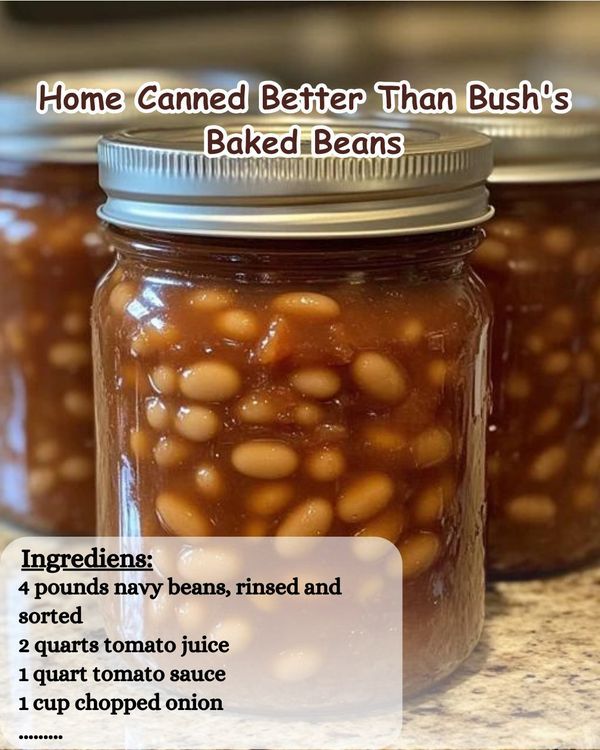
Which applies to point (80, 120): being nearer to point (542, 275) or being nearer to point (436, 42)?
point (542, 275)

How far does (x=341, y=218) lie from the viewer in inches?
21.8

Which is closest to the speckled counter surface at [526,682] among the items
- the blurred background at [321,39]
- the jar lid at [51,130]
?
the jar lid at [51,130]

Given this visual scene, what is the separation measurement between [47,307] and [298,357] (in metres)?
0.25

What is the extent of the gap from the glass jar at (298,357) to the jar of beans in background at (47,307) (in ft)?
0.40

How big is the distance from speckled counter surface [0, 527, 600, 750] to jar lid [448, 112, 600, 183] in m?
0.26

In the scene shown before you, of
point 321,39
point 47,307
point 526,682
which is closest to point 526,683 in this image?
point 526,682

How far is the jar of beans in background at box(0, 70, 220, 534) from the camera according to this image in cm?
73

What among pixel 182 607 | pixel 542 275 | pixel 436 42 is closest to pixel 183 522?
pixel 182 607

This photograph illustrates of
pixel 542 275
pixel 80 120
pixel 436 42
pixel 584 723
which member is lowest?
pixel 584 723

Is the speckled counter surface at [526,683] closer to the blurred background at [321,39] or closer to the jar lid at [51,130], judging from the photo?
the jar lid at [51,130]

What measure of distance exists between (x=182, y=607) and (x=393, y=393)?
16 cm

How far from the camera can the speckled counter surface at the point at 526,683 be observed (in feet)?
1.90

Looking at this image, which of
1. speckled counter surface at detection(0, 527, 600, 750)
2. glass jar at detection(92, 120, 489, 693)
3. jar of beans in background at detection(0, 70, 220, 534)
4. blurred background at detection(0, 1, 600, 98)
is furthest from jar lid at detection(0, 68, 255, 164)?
blurred background at detection(0, 1, 600, 98)

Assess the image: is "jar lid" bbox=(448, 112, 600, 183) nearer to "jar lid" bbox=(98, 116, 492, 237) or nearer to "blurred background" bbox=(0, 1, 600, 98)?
"jar lid" bbox=(98, 116, 492, 237)
